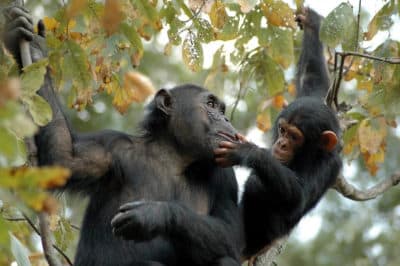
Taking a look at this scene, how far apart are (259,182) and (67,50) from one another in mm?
2361

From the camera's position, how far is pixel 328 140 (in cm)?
705

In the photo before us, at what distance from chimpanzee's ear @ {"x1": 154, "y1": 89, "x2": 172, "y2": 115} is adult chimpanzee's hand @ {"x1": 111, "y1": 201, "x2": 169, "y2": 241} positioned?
A: 1.32 metres

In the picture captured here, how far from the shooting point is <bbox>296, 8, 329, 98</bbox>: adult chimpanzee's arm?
27.1ft

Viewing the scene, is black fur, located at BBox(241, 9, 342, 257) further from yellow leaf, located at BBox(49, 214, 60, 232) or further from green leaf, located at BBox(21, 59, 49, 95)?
green leaf, located at BBox(21, 59, 49, 95)

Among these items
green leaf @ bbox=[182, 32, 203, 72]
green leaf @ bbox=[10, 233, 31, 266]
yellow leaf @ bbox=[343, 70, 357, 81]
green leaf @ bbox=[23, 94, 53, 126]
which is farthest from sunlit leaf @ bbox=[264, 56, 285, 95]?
green leaf @ bbox=[10, 233, 31, 266]

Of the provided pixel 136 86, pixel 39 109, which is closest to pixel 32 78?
pixel 39 109

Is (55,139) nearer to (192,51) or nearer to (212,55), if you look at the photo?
(192,51)

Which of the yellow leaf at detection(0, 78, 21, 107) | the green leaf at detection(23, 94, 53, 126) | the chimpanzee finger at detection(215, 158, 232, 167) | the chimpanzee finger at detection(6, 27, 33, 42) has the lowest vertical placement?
the chimpanzee finger at detection(215, 158, 232, 167)

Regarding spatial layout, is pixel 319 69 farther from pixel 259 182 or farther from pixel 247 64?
pixel 259 182

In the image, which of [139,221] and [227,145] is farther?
[227,145]

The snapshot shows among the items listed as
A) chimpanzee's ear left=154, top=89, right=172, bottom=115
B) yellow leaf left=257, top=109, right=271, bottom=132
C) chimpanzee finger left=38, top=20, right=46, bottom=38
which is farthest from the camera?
yellow leaf left=257, top=109, right=271, bottom=132

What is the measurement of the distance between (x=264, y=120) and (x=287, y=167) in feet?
5.83

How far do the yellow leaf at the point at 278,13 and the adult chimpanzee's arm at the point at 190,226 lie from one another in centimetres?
172

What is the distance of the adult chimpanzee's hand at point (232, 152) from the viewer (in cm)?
623
